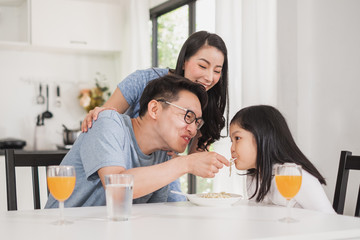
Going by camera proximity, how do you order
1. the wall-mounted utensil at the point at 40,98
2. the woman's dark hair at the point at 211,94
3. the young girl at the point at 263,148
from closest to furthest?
the young girl at the point at 263,148
the woman's dark hair at the point at 211,94
the wall-mounted utensil at the point at 40,98

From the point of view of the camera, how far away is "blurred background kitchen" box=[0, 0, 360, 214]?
252 centimetres

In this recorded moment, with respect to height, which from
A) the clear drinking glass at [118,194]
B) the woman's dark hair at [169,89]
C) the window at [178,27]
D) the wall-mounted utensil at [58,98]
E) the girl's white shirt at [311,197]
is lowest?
the girl's white shirt at [311,197]

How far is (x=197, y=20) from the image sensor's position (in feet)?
13.6

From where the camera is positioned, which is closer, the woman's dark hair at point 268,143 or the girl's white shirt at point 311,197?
the girl's white shirt at point 311,197

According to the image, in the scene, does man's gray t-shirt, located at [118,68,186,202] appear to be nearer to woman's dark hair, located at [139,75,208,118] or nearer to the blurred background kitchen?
woman's dark hair, located at [139,75,208,118]

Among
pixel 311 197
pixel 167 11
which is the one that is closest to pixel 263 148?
pixel 311 197

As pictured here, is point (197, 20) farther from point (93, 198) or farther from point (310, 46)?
point (93, 198)

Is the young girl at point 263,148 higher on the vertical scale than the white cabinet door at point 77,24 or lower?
lower

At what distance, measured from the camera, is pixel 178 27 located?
4.49 m

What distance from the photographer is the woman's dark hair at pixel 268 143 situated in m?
1.87

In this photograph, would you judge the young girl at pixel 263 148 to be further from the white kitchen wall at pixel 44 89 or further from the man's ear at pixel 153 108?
the white kitchen wall at pixel 44 89

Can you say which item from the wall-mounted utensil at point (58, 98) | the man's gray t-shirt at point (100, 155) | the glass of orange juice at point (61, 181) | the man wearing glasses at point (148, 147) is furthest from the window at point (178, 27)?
the glass of orange juice at point (61, 181)

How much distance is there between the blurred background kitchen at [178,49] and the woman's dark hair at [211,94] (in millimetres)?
464

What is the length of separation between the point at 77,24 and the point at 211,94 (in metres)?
2.68
